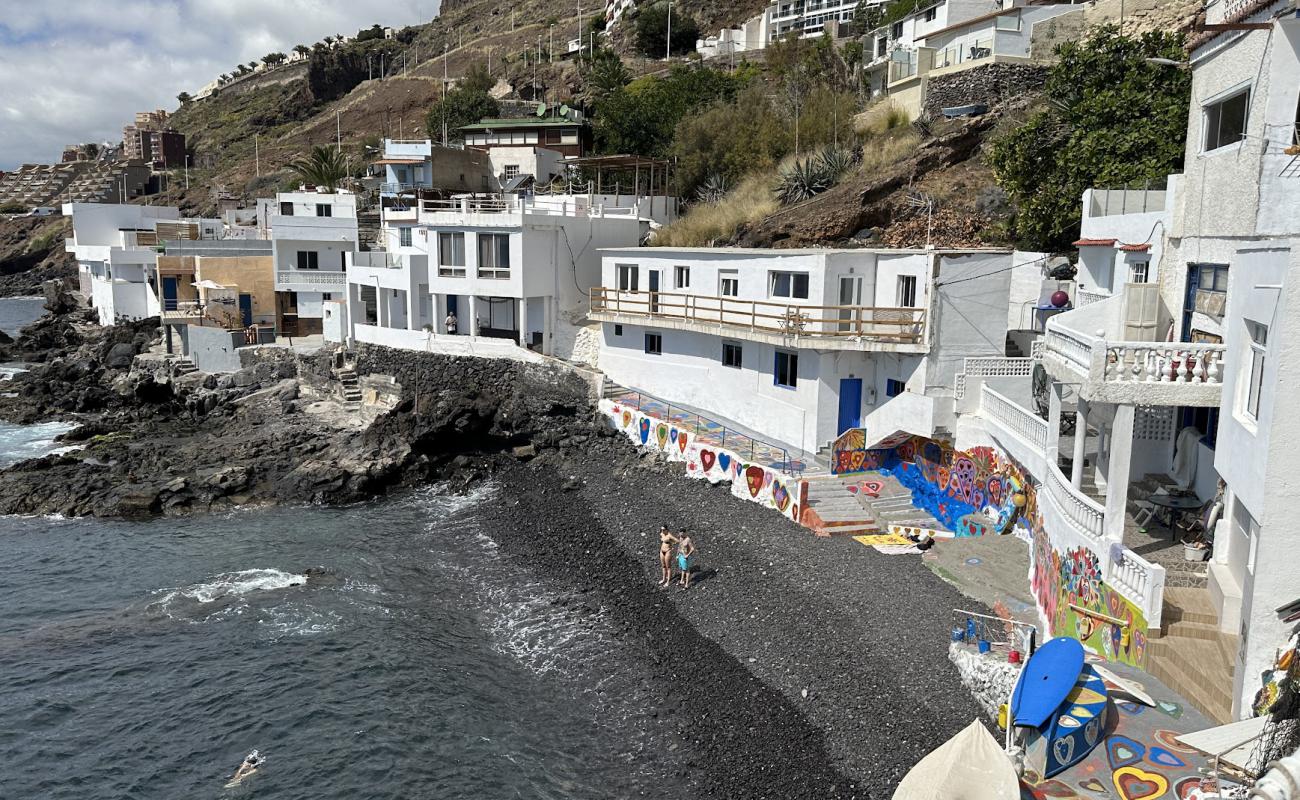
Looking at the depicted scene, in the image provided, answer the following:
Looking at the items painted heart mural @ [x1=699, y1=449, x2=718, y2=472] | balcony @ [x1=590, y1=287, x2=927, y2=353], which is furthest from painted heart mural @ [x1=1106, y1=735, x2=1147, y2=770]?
painted heart mural @ [x1=699, y1=449, x2=718, y2=472]

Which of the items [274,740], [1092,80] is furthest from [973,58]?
[274,740]

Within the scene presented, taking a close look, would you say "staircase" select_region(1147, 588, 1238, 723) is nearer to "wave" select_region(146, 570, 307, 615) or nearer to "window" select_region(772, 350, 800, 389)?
"window" select_region(772, 350, 800, 389)

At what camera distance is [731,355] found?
3112 centimetres

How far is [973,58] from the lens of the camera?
43969 mm

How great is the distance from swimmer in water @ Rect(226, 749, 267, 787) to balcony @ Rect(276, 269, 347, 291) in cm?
3403

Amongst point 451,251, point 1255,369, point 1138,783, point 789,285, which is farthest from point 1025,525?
point 451,251

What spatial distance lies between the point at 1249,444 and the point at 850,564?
9619mm

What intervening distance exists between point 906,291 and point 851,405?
383 centimetres

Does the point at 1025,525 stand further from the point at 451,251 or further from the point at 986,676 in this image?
the point at 451,251

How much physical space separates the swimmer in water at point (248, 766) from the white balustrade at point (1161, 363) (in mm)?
16872

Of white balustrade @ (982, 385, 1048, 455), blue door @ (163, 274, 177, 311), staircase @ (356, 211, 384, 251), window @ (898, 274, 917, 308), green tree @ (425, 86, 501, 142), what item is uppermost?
green tree @ (425, 86, 501, 142)

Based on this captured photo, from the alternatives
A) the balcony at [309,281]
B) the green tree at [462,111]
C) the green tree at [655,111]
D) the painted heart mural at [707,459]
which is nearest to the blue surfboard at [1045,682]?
the painted heart mural at [707,459]

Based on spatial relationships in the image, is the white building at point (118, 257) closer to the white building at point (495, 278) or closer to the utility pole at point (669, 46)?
the white building at point (495, 278)

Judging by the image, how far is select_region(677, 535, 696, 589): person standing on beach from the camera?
72.1ft
